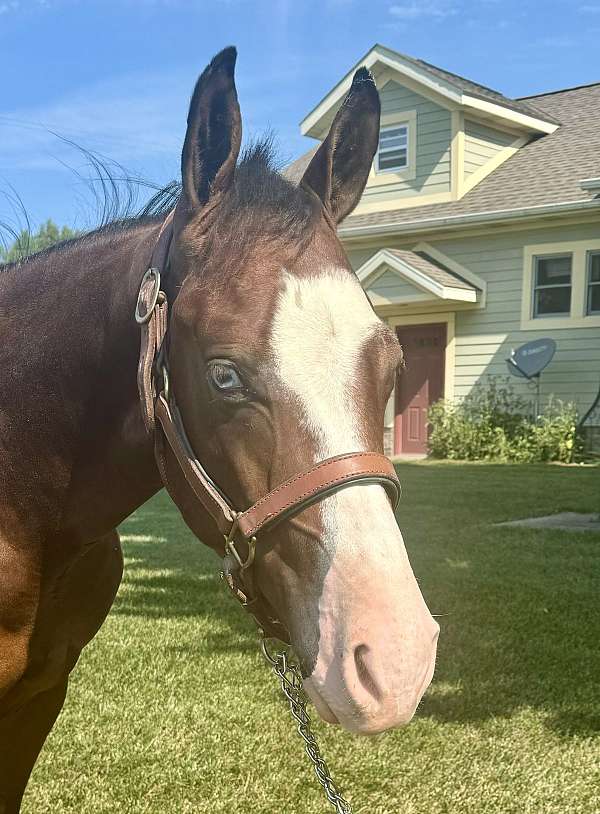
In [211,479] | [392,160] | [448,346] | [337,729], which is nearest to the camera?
[211,479]

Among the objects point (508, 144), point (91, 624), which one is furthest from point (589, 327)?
point (91, 624)

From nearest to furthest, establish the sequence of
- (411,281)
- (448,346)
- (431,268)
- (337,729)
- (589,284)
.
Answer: (337,729), (589,284), (411,281), (431,268), (448,346)

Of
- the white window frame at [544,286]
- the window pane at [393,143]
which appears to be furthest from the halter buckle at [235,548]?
the window pane at [393,143]

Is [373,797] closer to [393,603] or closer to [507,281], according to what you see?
[393,603]

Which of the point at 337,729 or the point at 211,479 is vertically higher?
the point at 211,479

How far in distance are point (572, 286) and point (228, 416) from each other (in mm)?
14388

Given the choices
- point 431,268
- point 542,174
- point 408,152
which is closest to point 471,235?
point 431,268

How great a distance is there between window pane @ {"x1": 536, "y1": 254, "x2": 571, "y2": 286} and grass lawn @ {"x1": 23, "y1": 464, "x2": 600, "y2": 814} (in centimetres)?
945

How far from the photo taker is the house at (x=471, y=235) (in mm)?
14992

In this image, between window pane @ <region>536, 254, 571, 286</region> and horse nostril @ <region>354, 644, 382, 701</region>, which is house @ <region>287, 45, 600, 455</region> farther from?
horse nostril @ <region>354, 644, 382, 701</region>

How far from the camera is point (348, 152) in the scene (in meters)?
2.08

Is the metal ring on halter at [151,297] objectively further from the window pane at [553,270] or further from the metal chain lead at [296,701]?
the window pane at [553,270]

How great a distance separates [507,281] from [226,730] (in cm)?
1306

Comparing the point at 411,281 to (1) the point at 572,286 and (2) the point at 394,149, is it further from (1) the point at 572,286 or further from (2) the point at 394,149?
(2) the point at 394,149
